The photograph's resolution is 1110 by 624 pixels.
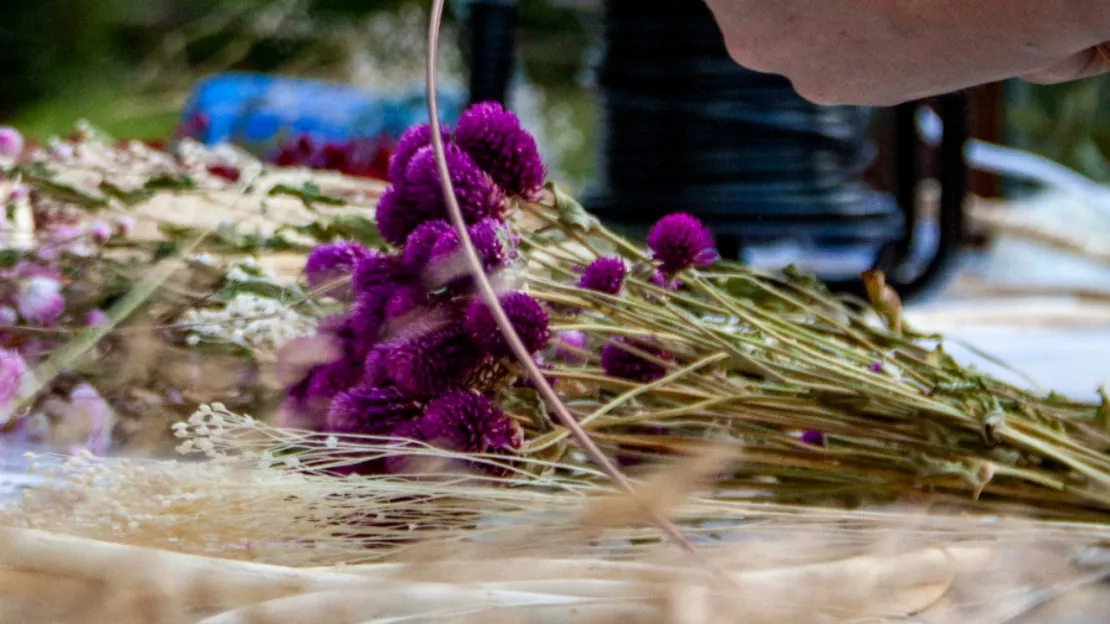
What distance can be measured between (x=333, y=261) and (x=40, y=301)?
14 cm

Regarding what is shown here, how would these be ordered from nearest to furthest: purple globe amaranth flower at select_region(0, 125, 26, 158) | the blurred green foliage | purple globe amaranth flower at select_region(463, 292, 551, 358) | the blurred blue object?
purple globe amaranth flower at select_region(463, 292, 551, 358) < purple globe amaranth flower at select_region(0, 125, 26, 158) < the blurred blue object < the blurred green foliage

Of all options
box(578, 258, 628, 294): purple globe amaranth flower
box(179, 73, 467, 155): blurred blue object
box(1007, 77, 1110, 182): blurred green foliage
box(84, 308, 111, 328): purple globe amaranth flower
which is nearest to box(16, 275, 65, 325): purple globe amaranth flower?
box(84, 308, 111, 328): purple globe amaranth flower

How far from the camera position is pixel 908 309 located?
2.83 feet

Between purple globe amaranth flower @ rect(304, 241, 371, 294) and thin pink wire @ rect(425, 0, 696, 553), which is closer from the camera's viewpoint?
thin pink wire @ rect(425, 0, 696, 553)

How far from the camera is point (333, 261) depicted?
367 mm

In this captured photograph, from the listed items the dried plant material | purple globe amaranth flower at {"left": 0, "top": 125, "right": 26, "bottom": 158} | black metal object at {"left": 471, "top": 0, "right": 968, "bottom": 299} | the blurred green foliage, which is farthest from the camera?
the blurred green foliage

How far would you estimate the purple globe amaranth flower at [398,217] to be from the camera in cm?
34

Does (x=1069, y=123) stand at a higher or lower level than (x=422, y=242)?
higher

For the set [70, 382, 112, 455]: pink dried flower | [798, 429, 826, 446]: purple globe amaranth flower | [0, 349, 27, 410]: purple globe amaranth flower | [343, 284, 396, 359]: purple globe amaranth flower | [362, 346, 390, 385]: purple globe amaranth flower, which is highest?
[343, 284, 396, 359]: purple globe amaranth flower

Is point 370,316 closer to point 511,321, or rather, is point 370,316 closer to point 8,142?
point 511,321

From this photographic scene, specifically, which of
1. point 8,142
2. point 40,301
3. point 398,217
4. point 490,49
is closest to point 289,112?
point 490,49

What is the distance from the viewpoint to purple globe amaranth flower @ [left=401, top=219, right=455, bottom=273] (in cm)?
31

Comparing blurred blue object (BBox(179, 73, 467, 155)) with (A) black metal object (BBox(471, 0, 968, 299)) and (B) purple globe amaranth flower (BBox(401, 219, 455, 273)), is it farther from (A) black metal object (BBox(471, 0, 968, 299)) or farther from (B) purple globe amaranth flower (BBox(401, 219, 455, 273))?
(B) purple globe amaranth flower (BBox(401, 219, 455, 273))

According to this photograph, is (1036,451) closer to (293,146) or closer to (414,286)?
(414,286)
